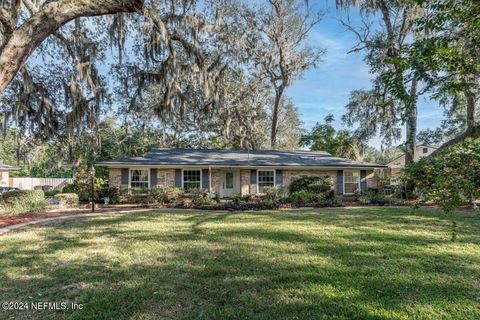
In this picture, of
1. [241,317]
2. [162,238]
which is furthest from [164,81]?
[241,317]

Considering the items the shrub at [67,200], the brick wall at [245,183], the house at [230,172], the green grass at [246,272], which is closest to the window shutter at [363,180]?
the house at [230,172]

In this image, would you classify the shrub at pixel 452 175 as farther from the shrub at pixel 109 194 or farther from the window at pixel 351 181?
the window at pixel 351 181

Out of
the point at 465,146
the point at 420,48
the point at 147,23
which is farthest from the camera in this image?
the point at 147,23

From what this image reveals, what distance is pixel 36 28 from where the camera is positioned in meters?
6.09

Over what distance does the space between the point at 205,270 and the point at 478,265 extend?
4.31 metres

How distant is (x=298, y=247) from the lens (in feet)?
19.0

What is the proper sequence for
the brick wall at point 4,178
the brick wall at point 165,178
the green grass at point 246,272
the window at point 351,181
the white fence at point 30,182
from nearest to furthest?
the green grass at point 246,272 → the brick wall at point 165,178 → the window at point 351,181 → the brick wall at point 4,178 → the white fence at point 30,182

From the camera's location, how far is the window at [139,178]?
15797 millimetres

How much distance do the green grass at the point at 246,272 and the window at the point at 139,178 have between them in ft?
26.6

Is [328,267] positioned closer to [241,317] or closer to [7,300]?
[241,317]

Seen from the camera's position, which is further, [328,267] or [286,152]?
[286,152]

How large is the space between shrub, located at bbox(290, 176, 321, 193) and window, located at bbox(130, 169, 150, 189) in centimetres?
797

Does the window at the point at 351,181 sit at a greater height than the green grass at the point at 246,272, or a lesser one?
greater

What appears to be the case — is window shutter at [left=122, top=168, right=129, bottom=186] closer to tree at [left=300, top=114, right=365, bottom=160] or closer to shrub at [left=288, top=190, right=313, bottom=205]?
shrub at [left=288, top=190, right=313, bottom=205]
